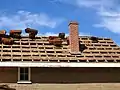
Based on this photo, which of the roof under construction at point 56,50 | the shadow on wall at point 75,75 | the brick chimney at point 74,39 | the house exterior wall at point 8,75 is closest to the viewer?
the house exterior wall at point 8,75

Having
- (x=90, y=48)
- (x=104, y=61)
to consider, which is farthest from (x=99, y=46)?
(x=104, y=61)

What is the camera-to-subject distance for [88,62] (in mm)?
24109

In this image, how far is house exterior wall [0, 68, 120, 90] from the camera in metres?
23.4

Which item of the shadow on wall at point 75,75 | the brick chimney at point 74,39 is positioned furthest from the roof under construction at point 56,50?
the shadow on wall at point 75,75

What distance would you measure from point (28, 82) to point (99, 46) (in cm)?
704

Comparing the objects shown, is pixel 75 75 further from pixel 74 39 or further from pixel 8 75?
pixel 8 75

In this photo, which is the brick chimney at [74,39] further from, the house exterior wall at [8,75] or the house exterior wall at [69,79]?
the house exterior wall at [8,75]

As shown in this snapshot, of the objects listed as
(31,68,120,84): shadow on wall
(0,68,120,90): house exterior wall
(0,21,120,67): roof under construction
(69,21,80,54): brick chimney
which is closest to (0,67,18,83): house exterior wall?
(0,68,120,90): house exterior wall

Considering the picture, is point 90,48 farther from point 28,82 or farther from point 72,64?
point 28,82

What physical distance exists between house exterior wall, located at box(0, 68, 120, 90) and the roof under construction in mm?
716

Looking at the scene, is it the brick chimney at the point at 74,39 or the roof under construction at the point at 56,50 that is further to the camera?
the brick chimney at the point at 74,39

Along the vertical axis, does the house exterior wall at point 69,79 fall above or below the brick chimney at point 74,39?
below

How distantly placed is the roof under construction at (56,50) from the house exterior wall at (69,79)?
716 mm

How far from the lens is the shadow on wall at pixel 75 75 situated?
2377cm
